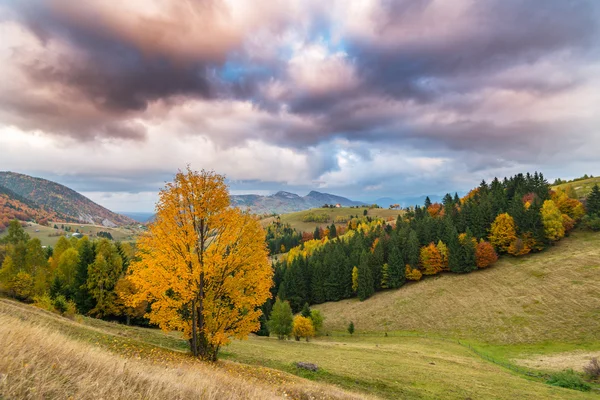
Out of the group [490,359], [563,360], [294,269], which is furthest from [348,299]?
[563,360]

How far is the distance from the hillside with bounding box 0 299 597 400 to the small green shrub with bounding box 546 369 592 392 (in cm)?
176

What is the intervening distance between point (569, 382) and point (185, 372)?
124ft

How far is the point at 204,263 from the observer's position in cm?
1956

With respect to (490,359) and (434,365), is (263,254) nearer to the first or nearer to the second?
(434,365)

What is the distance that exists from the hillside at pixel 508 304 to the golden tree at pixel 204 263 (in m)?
56.1

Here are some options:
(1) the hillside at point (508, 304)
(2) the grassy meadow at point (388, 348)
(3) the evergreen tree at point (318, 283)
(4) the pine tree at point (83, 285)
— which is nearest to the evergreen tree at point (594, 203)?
(2) the grassy meadow at point (388, 348)

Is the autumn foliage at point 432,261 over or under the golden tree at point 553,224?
under

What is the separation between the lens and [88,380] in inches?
288

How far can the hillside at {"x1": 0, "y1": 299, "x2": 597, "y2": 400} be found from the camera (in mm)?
7191

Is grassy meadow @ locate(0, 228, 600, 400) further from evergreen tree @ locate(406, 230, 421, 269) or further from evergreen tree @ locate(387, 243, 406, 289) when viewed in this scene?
evergreen tree @ locate(406, 230, 421, 269)

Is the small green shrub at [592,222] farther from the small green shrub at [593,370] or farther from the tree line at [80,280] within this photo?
the tree line at [80,280]

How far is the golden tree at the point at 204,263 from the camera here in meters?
19.2

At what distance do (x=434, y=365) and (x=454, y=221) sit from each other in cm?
8399

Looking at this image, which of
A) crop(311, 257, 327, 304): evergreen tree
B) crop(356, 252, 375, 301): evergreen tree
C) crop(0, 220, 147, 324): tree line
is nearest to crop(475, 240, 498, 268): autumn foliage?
crop(356, 252, 375, 301): evergreen tree
